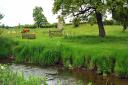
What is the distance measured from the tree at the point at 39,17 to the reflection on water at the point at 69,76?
63678 mm

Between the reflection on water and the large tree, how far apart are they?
13.9m

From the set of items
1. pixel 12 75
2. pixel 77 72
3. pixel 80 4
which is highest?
pixel 80 4

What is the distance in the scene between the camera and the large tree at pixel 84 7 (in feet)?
189

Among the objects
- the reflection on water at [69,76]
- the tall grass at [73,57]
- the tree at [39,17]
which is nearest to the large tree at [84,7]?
the tall grass at [73,57]

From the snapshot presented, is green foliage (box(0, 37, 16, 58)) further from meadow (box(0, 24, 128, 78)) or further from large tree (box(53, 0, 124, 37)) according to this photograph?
large tree (box(53, 0, 124, 37))

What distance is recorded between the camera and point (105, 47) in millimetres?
48625

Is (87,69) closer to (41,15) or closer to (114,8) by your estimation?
(114,8)

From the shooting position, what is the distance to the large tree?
5769 cm

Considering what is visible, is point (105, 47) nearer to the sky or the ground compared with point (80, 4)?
nearer to the ground

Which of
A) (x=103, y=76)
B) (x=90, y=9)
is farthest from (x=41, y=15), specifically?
(x=103, y=76)

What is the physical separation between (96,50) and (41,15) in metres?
76.0

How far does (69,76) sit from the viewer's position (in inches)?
1655

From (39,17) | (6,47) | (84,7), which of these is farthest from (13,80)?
(39,17)

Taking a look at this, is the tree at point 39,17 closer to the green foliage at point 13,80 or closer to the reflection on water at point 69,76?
the reflection on water at point 69,76
